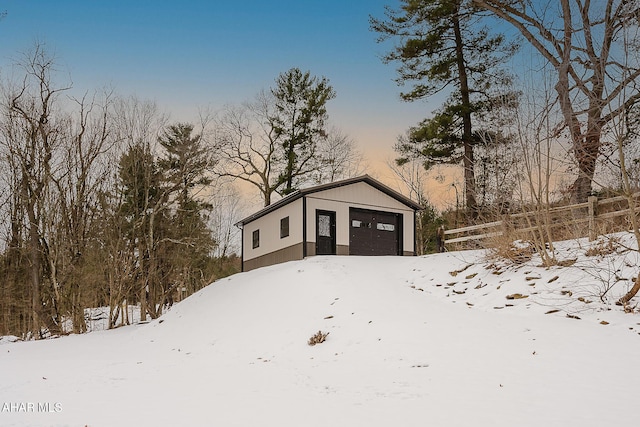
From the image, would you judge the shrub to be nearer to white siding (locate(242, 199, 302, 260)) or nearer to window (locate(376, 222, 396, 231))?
white siding (locate(242, 199, 302, 260))

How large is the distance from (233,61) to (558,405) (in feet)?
53.4

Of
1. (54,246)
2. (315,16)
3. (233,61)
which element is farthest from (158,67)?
(54,246)

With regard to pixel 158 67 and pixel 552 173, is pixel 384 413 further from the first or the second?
pixel 158 67

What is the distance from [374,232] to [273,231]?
3876 mm

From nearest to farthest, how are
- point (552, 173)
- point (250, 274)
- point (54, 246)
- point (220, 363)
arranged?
point (220, 363) → point (552, 173) → point (250, 274) → point (54, 246)

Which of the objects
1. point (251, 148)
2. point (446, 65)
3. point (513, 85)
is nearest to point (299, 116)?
point (251, 148)

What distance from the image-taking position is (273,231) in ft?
58.6

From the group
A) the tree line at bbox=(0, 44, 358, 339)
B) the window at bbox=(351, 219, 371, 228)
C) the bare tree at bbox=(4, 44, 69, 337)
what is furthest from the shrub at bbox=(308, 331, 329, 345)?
the bare tree at bbox=(4, 44, 69, 337)

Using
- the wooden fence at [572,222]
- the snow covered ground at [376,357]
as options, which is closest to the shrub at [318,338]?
the snow covered ground at [376,357]

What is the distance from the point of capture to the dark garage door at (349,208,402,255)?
55.9 ft

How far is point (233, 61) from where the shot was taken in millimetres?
17922

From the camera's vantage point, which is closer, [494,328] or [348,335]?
[494,328]

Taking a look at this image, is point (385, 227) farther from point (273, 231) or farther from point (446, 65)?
point (446, 65)

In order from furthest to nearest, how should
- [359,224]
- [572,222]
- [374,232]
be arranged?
[374,232] → [359,224] → [572,222]
